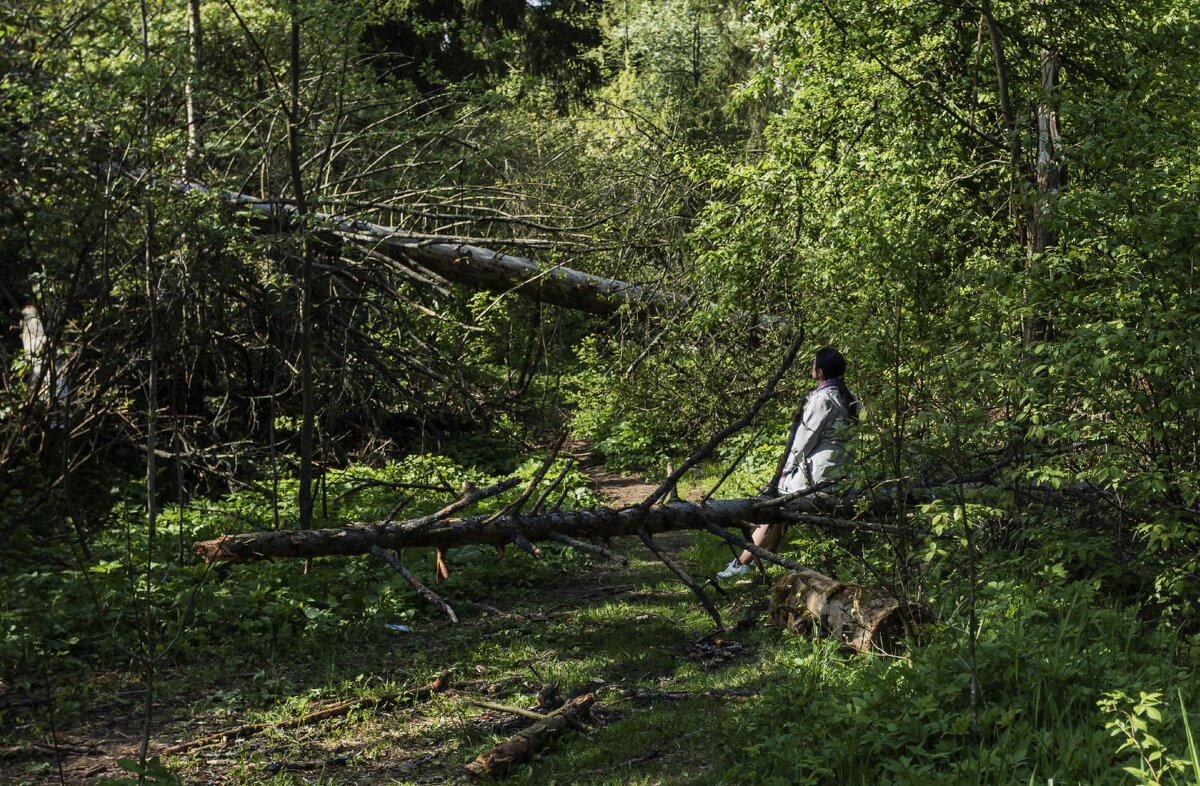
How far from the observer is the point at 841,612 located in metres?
5.85

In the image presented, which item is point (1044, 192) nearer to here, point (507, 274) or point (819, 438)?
point (819, 438)

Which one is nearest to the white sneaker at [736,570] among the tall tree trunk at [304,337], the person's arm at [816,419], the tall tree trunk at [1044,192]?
the person's arm at [816,419]

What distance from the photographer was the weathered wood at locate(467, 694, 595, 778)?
15.3ft

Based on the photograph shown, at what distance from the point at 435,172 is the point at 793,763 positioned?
1020 cm

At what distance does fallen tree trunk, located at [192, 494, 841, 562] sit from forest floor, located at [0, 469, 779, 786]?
0.57m

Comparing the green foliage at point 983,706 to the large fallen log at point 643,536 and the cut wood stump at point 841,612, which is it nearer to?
the cut wood stump at point 841,612

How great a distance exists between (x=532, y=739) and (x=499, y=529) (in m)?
2.16

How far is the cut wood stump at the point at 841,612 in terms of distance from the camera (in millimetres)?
5508

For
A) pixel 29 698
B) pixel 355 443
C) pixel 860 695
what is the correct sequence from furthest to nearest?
pixel 355 443 < pixel 29 698 < pixel 860 695

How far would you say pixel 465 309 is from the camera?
12.8 m

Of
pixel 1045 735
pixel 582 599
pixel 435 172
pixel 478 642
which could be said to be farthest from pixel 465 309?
pixel 1045 735

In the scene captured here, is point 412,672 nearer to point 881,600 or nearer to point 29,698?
point 29,698

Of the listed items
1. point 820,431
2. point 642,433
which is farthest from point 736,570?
point 642,433

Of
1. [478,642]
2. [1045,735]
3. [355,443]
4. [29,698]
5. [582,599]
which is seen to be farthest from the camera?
[355,443]
